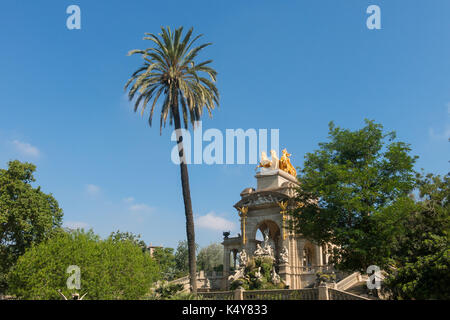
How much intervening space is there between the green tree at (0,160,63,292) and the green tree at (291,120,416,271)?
28.3 m

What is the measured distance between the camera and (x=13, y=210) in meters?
41.8

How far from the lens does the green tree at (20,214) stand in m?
42.2

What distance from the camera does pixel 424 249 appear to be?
86.4ft

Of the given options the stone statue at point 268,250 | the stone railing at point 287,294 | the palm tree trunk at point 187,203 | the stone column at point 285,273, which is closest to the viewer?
the stone railing at point 287,294

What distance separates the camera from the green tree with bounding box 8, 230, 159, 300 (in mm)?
33688

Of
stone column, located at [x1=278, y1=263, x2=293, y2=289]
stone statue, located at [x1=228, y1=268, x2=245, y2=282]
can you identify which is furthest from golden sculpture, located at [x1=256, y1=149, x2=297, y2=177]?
stone statue, located at [x1=228, y1=268, x2=245, y2=282]

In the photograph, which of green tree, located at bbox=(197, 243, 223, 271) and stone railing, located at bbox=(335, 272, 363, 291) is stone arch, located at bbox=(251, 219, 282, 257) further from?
green tree, located at bbox=(197, 243, 223, 271)

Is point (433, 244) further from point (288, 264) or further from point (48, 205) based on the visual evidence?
point (48, 205)

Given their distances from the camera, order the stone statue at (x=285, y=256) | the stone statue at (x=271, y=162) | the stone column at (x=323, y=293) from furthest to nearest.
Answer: the stone statue at (x=271, y=162)
the stone statue at (x=285, y=256)
the stone column at (x=323, y=293)

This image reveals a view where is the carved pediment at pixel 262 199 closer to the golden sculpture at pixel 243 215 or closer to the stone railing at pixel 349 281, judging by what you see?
the golden sculpture at pixel 243 215

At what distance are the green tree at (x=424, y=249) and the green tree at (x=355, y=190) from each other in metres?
1.24

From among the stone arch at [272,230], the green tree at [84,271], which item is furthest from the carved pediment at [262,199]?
the green tree at [84,271]
